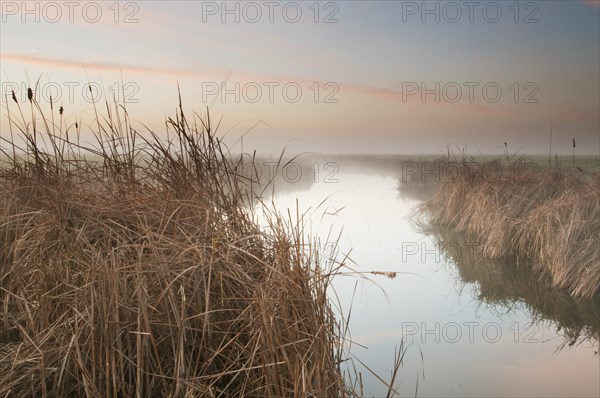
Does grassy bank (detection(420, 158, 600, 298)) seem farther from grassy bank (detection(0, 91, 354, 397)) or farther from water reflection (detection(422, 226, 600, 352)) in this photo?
grassy bank (detection(0, 91, 354, 397))

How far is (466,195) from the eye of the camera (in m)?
9.67

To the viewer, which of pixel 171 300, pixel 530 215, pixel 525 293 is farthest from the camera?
pixel 530 215

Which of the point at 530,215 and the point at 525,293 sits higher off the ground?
the point at 530,215

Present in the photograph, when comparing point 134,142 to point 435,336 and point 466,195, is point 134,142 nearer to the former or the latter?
point 435,336

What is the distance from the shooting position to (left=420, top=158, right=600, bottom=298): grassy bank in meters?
6.23

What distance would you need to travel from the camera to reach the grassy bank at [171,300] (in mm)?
2408

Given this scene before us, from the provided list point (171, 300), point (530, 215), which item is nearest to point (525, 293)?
point (530, 215)

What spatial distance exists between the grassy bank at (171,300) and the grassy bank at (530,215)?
3.80m

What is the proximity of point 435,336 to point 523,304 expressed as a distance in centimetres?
142

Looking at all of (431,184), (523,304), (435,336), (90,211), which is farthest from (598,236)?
(431,184)

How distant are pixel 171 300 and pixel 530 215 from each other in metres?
5.61

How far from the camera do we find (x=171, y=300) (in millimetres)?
2502

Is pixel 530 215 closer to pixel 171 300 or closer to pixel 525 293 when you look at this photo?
pixel 525 293

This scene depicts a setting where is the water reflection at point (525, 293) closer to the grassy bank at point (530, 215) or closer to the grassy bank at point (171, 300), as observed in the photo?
the grassy bank at point (530, 215)
